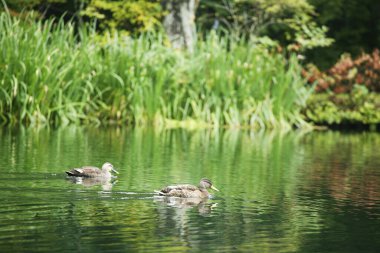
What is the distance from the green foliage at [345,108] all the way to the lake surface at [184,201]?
Result: 876cm

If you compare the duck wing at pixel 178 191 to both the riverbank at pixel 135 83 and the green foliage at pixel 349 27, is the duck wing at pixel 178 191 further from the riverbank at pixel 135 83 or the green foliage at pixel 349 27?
the green foliage at pixel 349 27

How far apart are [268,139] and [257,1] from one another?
11.7 meters

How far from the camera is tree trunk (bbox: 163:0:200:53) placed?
91.6 feet

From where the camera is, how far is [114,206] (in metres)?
10.3

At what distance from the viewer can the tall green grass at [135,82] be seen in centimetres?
2236

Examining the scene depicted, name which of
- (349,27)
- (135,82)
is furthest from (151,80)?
(349,27)

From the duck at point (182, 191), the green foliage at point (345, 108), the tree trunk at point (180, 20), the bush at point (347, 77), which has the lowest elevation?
the duck at point (182, 191)

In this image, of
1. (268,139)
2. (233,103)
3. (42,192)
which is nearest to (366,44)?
(233,103)

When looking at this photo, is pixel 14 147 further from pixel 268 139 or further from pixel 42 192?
pixel 268 139

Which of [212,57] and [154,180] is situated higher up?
[212,57]

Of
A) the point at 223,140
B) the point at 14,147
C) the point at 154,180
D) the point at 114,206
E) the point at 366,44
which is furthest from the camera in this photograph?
the point at 366,44

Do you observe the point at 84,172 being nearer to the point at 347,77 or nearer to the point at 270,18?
the point at 347,77

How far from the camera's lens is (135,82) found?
2408 centimetres

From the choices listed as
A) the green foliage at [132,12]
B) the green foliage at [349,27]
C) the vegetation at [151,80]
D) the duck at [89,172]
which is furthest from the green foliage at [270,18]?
the duck at [89,172]
